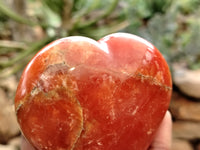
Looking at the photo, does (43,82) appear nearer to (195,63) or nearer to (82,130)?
(82,130)

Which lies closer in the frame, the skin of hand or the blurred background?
the skin of hand

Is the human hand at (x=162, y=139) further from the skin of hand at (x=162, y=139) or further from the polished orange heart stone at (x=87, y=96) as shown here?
the polished orange heart stone at (x=87, y=96)

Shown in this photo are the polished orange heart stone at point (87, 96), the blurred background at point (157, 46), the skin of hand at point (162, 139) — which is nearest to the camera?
the polished orange heart stone at point (87, 96)

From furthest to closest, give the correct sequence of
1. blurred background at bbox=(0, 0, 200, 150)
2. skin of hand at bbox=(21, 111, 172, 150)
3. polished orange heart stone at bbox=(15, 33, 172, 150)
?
blurred background at bbox=(0, 0, 200, 150) < skin of hand at bbox=(21, 111, 172, 150) < polished orange heart stone at bbox=(15, 33, 172, 150)

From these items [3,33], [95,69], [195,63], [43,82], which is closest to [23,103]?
[43,82]

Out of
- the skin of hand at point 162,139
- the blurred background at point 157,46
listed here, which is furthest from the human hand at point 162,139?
the blurred background at point 157,46

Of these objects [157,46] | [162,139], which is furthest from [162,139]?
[157,46]

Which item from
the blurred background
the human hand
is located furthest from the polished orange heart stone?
the blurred background

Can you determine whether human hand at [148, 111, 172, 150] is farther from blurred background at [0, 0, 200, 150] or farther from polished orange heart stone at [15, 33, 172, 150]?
blurred background at [0, 0, 200, 150]
